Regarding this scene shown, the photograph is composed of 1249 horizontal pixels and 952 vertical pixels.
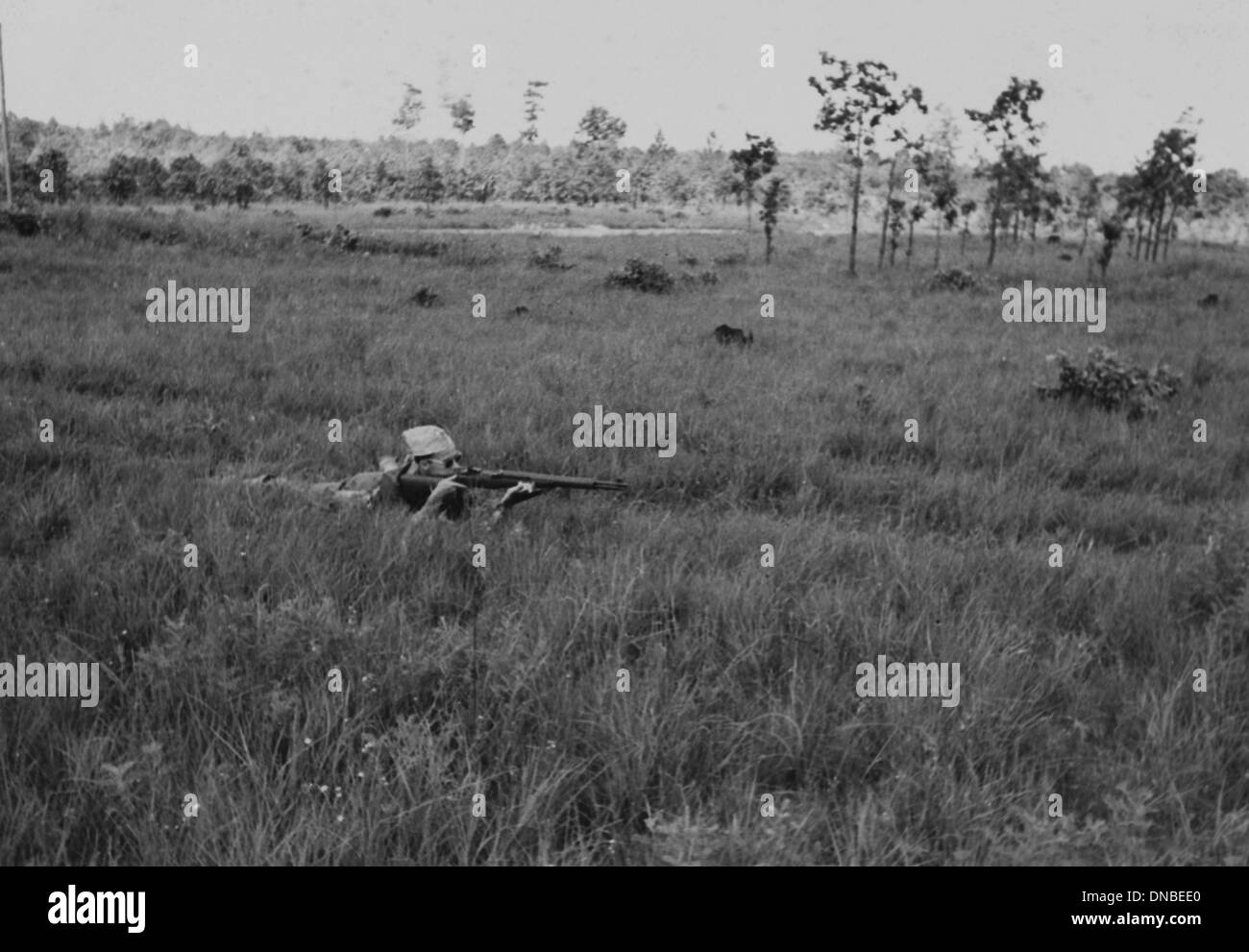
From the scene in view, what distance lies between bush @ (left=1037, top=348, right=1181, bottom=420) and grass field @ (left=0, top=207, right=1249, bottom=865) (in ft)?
1.11

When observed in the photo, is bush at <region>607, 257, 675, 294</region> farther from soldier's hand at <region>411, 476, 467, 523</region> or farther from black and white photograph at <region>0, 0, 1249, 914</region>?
soldier's hand at <region>411, 476, 467, 523</region>

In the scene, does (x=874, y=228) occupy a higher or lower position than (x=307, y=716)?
higher

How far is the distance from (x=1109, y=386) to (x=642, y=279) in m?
10.5

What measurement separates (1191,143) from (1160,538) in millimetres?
32642

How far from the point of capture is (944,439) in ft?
26.2

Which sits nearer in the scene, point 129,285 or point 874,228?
point 129,285

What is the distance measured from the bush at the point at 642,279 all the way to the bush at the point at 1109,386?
377 inches

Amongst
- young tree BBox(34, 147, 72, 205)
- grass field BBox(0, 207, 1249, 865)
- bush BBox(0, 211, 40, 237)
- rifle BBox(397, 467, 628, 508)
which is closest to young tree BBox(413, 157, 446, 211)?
young tree BBox(34, 147, 72, 205)

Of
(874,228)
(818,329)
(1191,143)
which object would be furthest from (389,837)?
(874,228)

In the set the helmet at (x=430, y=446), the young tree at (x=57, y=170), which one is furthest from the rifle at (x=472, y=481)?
the young tree at (x=57, y=170)

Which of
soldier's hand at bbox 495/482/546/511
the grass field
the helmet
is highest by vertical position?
the helmet

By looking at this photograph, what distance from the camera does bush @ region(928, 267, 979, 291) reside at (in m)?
19.8
